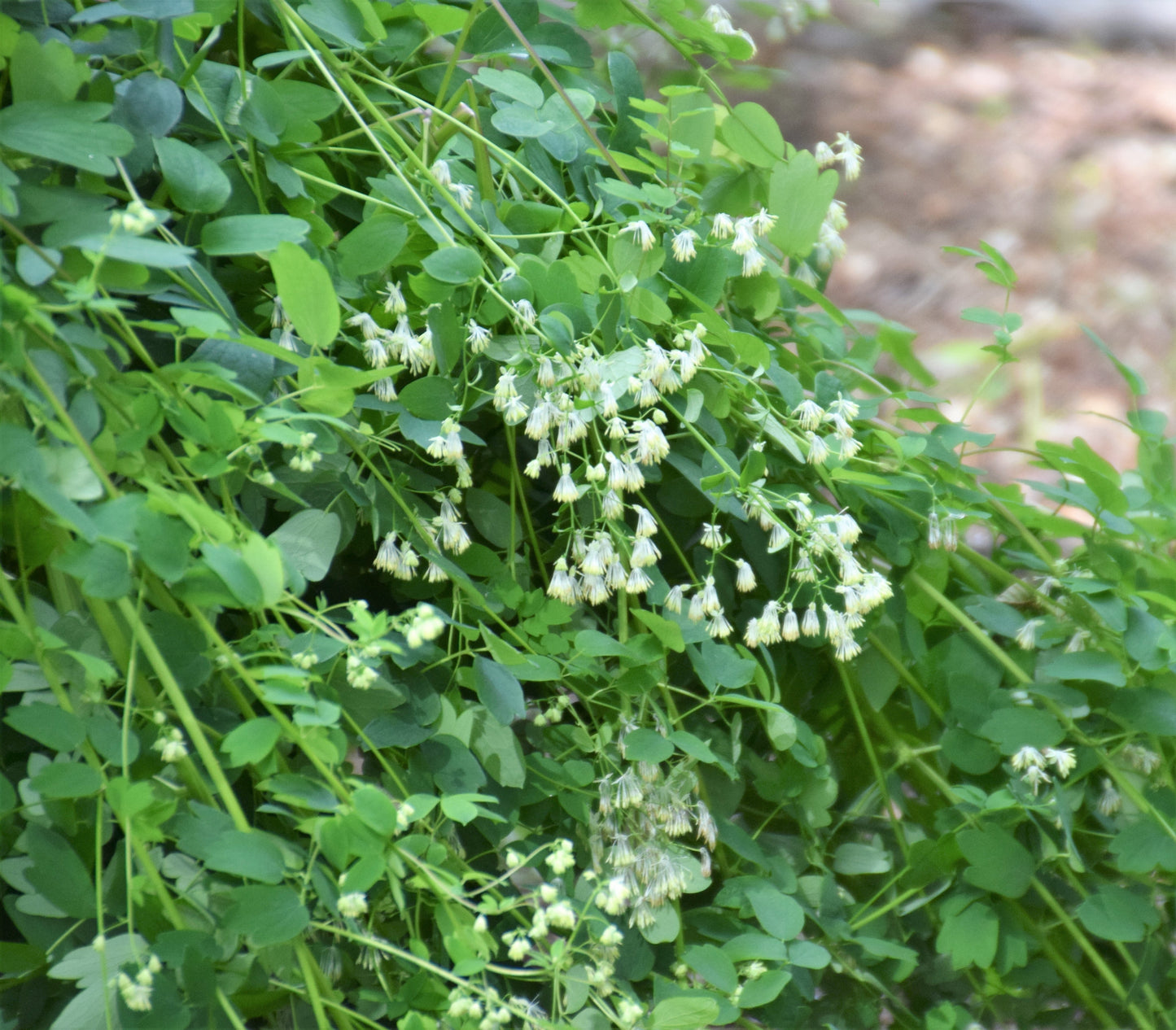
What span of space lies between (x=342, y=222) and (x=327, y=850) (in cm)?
35

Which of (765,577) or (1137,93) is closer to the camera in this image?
(765,577)

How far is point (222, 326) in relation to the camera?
0.40 m

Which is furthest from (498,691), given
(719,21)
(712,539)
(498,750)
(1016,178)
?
(1016,178)

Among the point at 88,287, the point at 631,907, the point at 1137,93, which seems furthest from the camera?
the point at 1137,93

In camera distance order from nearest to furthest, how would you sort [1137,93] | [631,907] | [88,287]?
1. [88,287]
2. [631,907]
3. [1137,93]

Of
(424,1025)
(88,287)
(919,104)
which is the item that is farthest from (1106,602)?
(919,104)

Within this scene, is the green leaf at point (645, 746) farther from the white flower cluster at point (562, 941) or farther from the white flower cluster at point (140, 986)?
the white flower cluster at point (140, 986)

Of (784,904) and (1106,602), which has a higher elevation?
(1106,602)

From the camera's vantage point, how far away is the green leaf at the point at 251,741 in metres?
0.42

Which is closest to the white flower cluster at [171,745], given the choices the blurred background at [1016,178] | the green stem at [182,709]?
the green stem at [182,709]

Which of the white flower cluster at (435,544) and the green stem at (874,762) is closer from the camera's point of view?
the white flower cluster at (435,544)

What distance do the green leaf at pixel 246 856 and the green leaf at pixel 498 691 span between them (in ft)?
0.40

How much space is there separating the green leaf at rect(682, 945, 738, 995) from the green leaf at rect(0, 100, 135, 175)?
477mm

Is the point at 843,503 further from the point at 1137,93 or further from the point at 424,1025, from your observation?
the point at 1137,93
